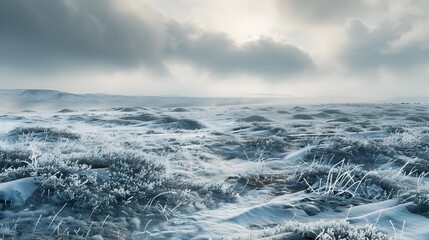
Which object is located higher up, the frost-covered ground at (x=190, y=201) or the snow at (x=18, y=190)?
the snow at (x=18, y=190)

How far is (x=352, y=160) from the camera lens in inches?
478

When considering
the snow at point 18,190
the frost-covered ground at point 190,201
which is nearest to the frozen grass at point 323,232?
the frost-covered ground at point 190,201

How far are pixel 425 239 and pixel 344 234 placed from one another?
62.8 inches

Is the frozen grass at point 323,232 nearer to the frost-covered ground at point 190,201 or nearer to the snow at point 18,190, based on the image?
the frost-covered ground at point 190,201

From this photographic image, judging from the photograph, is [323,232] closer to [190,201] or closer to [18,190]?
[190,201]

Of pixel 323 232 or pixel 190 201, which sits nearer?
pixel 323 232

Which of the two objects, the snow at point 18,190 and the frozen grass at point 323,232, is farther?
the snow at point 18,190

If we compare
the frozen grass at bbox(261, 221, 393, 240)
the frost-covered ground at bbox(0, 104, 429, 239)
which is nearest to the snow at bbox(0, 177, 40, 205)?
the frost-covered ground at bbox(0, 104, 429, 239)

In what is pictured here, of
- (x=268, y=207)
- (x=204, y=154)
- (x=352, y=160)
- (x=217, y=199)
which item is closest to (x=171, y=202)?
(x=217, y=199)

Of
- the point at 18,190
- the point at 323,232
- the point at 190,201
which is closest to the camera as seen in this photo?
the point at 323,232

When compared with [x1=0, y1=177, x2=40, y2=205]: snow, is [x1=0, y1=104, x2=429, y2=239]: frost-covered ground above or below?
below

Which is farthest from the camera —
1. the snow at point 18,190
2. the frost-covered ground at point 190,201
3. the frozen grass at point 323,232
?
the snow at point 18,190

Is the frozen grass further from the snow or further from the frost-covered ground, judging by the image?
the snow

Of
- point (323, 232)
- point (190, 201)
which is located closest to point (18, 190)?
point (190, 201)
